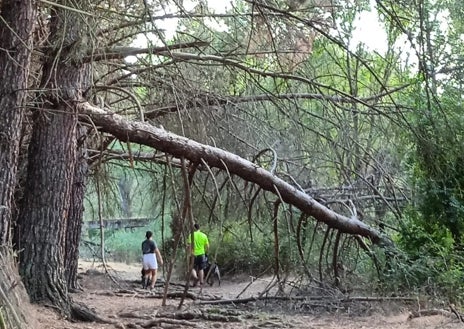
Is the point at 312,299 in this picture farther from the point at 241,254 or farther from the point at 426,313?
the point at 241,254

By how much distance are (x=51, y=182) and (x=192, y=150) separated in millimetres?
1694

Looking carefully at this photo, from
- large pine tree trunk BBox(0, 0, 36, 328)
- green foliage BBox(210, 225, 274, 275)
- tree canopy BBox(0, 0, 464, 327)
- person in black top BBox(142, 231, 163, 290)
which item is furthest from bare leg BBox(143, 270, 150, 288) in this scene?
large pine tree trunk BBox(0, 0, 36, 328)

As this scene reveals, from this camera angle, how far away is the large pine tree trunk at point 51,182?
8.00m

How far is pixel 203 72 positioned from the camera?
1034cm

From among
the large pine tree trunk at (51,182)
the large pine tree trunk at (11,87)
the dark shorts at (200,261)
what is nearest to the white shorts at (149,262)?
the dark shorts at (200,261)

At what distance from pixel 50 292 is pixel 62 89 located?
7.81 ft

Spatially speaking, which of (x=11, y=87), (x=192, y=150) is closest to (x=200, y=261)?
(x=192, y=150)

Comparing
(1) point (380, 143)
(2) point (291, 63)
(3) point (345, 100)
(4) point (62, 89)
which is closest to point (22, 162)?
(4) point (62, 89)

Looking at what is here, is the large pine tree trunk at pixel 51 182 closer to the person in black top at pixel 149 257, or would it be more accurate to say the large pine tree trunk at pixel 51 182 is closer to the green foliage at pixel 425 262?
the green foliage at pixel 425 262

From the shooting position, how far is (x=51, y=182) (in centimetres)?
812

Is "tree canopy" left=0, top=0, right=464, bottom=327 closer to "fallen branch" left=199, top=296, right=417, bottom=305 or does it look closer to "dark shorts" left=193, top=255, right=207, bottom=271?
"fallen branch" left=199, top=296, right=417, bottom=305

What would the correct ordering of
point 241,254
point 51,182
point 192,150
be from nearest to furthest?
1. point 51,182
2. point 192,150
3. point 241,254

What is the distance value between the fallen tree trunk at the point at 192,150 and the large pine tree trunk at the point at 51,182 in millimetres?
316

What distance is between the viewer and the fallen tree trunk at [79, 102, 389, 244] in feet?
26.4
